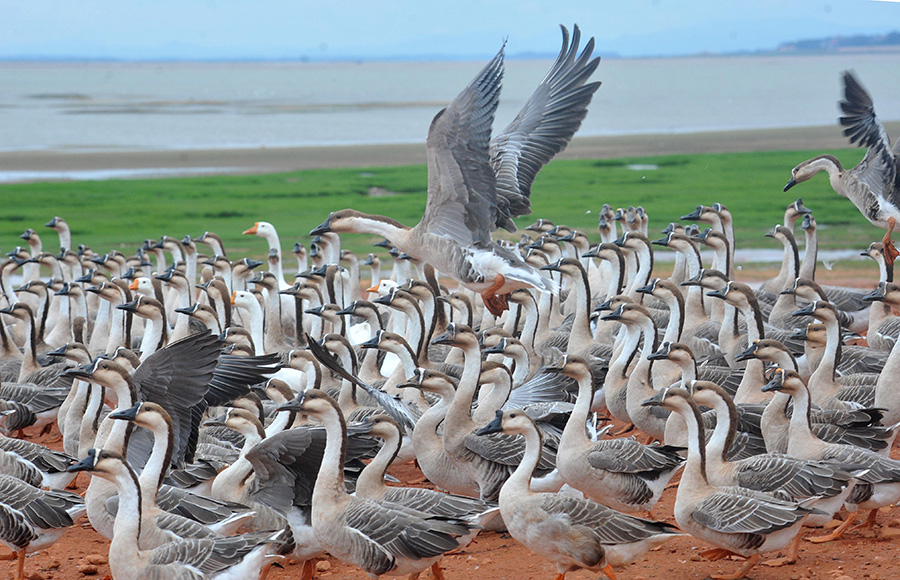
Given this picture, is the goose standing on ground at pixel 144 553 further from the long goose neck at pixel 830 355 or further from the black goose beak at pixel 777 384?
the long goose neck at pixel 830 355

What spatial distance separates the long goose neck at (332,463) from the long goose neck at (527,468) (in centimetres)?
102

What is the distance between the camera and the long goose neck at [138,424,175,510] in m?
6.44

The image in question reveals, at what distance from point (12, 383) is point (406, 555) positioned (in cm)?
549

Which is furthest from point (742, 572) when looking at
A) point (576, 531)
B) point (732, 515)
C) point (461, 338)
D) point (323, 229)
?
point (323, 229)

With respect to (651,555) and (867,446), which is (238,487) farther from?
(867,446)

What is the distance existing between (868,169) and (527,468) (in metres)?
6.80

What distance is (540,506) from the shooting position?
630 cm

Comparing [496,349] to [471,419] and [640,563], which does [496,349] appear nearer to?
[471,419]

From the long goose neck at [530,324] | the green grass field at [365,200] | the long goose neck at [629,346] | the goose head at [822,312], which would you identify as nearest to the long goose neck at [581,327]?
the long goose neck at [530,324]

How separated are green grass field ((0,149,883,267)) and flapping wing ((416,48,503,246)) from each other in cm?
1206

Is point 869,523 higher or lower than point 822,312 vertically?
lower

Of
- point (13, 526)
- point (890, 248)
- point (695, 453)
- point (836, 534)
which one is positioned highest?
point (890, 248)

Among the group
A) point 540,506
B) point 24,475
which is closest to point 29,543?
point 24,475

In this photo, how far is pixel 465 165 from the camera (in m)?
8.41
